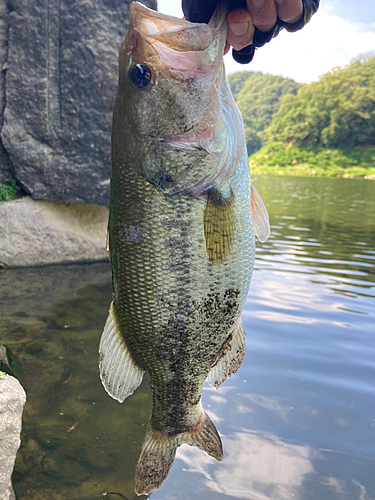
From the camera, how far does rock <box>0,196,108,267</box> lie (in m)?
7.10

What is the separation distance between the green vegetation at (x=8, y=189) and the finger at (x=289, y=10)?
658 cm

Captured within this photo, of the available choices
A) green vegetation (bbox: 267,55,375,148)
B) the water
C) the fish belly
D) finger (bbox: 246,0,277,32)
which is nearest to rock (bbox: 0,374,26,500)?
the water

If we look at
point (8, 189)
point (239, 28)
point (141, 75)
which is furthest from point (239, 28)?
point (8, 189)

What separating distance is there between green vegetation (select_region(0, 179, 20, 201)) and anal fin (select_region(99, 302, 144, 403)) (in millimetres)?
6300

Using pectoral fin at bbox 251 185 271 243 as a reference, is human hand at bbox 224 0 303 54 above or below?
above

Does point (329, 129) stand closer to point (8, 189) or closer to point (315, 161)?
point (315, 161)

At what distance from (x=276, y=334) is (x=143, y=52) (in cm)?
411

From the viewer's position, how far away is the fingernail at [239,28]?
1841 millimetres

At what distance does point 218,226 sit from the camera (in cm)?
175

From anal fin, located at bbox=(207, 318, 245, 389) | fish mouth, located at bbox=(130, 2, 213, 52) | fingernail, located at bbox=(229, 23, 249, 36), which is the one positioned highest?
fingernail, located at bbox=(229, 23, 249, 36)

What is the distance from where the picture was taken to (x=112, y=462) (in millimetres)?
3090

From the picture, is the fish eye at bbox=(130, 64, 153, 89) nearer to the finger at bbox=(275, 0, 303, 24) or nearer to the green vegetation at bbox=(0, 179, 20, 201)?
the finger at bbox=(275, 0, 303, 24)

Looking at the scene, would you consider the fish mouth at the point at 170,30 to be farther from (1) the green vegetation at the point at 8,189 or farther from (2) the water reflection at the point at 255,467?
(1) the green vegetation at the point at 8,189

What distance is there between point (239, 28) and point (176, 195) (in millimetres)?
775
